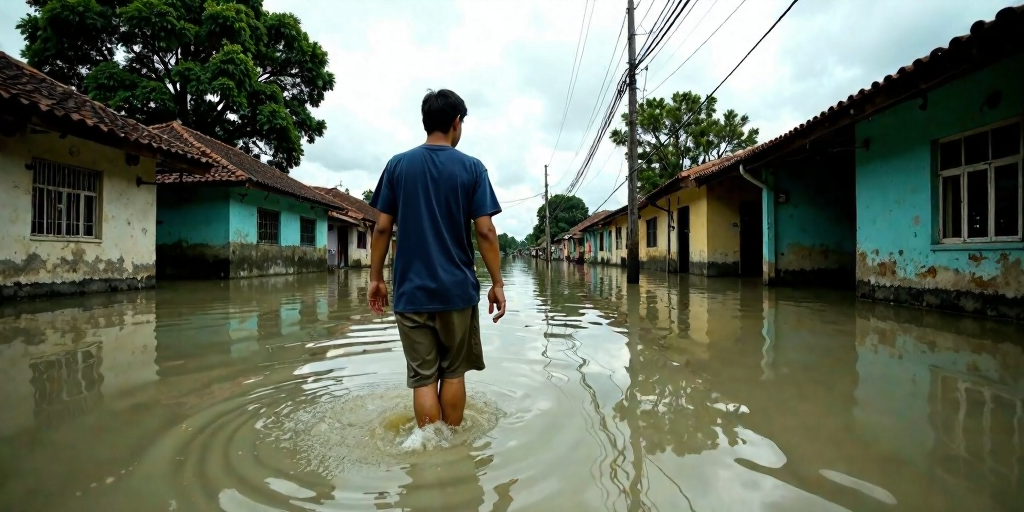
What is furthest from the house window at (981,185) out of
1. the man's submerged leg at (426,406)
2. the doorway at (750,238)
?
the doorway at (750,238)

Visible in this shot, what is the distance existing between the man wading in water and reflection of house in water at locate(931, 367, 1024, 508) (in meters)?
1.90

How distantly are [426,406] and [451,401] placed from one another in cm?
13

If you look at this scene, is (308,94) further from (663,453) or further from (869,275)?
(663,453)

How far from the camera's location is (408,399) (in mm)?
2721

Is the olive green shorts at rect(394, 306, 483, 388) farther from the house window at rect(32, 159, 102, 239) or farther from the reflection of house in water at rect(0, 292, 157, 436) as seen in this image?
the house window at rect(32, 159, 102, 239)

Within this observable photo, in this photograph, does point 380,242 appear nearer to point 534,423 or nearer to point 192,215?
point 534,423

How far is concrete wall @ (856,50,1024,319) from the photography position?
517cm

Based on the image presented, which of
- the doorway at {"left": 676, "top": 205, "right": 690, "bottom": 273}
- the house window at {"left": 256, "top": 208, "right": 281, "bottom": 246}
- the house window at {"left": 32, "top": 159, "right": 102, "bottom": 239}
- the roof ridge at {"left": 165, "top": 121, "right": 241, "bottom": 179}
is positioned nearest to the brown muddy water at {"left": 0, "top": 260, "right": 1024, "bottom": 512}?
the house window at {"left": 32, "top": 159, "right": 102, "bottom": 239}

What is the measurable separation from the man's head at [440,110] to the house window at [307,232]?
16.6m

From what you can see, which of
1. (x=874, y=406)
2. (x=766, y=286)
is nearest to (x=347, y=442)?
(x=874, y=406)

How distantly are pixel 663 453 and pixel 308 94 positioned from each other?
2666 cm

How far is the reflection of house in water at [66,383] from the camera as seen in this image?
2439 millimetres

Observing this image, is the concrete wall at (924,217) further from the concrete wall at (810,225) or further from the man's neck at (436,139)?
the man's neck at (436,139)

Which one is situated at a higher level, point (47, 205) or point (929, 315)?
point (47, 205)
